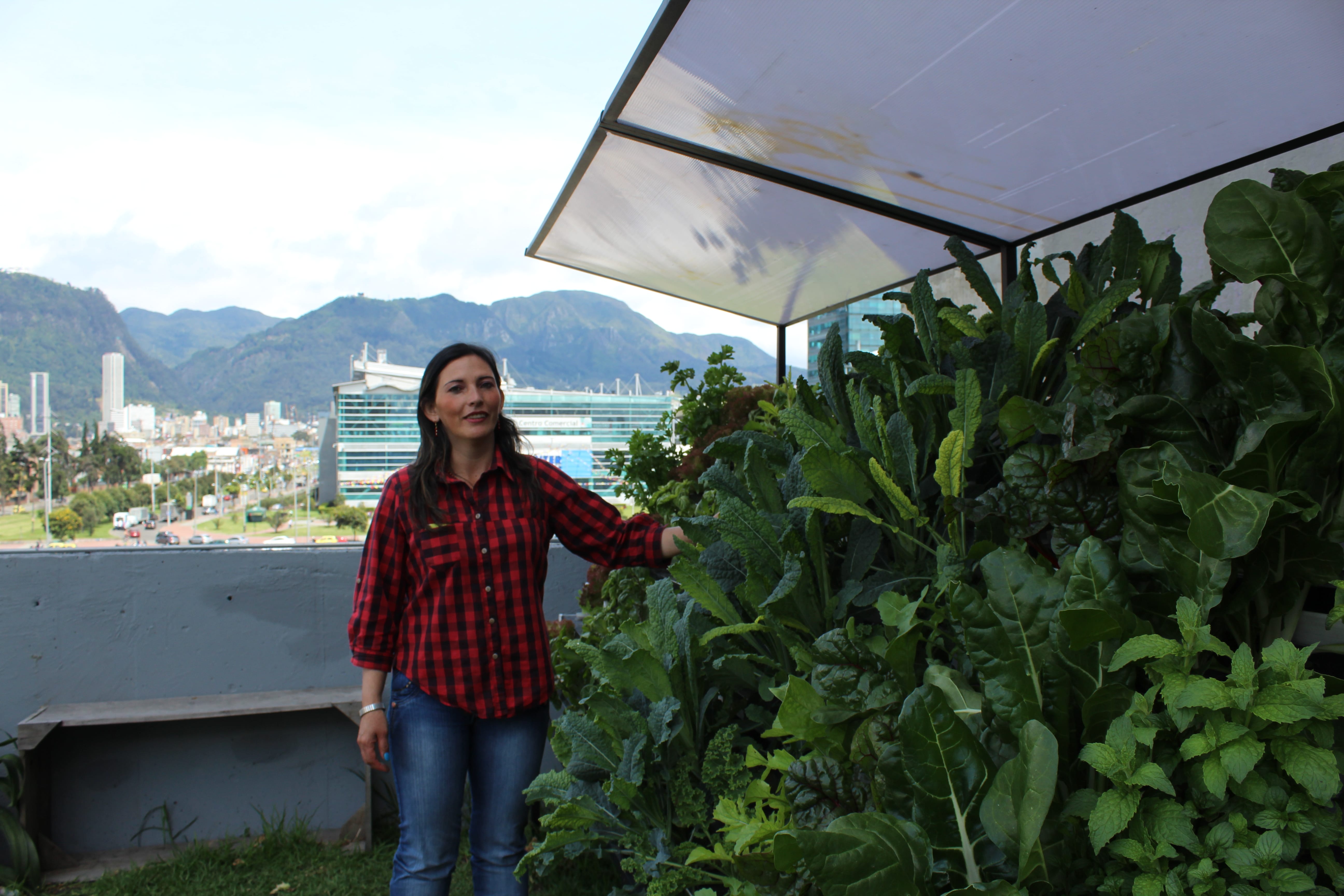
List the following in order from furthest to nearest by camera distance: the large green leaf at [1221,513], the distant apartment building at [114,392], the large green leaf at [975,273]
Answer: the distant apartment building at [114,392] → the large green leaf at [975,273] → the large green leaf at [1221,513]

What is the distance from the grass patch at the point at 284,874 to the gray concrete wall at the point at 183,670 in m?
0.16

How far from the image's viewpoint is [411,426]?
8.19 ft

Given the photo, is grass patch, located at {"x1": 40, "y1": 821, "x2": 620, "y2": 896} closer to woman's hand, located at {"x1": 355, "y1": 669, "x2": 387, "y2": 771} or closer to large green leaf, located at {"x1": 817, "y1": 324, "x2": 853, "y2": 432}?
woman's hand, located at {"x1": 355, "y1": 669, "x2": 387, "y2": 771}

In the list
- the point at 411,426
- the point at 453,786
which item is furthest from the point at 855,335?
the point at 411,426

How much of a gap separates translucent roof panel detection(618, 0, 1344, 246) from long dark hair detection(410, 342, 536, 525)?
0.76m

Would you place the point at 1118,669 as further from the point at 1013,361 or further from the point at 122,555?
the point at 122,555

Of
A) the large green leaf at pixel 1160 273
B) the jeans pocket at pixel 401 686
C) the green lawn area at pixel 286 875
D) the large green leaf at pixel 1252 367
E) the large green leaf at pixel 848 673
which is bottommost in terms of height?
the green lawn area at pixel 286 875

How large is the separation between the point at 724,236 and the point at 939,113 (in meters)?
1.11

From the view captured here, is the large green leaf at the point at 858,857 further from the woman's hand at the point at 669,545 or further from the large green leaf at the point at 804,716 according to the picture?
the woman's hand at the point at 669,545

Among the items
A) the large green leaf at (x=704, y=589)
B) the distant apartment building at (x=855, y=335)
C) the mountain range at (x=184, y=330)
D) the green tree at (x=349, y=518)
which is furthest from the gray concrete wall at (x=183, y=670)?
the mountain range at (x=184, y=330)

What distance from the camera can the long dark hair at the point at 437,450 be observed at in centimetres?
188

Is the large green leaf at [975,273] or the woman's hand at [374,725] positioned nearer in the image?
the large green leaf at [975,273]

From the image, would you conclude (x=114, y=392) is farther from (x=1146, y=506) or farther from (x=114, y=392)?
(x=1146, y=506)

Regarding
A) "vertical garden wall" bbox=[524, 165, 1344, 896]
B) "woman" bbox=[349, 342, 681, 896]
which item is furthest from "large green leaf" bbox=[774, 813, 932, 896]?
"woman" bbox=[349, 342, 681, 896]
